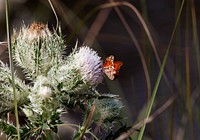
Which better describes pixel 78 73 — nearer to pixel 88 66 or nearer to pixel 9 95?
pixel 88 66

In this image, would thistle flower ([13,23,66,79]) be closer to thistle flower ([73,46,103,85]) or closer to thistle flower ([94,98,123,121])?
thistle flower ([73,46,103,85])

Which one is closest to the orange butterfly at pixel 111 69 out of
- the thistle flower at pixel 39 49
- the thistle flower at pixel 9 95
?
the thistle flower at pixel 39 49

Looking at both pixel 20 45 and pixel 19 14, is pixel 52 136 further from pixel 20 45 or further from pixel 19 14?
pixel 19 14

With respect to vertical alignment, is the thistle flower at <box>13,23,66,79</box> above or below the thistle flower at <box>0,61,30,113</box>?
above

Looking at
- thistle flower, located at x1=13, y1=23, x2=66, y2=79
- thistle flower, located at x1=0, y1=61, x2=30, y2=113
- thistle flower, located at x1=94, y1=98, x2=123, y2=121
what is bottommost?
thistle flower, located at x1=94, y1=98, x2=123, y2=121

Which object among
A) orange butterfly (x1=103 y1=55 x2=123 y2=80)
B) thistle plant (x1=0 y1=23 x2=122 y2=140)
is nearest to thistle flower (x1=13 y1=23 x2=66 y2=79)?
thistle plant (x1=0 y1=23 x2=122 y2=140)

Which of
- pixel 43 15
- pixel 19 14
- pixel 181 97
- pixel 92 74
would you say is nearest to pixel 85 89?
pixel 92 74

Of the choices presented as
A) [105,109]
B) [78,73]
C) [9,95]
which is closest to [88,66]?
[78,73]

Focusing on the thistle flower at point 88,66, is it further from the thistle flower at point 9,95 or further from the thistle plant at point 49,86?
the thistle flower at point 9,95
